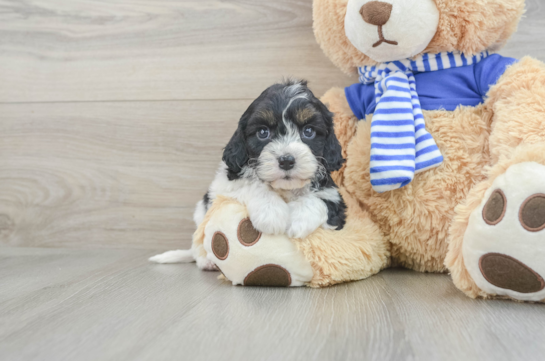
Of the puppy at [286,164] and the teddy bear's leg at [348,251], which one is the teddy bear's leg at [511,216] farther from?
the puppy at [286,164]

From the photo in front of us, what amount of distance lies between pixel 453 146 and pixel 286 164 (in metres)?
0.57

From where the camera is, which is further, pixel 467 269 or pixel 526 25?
pixel 526 25

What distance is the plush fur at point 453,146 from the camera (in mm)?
1207

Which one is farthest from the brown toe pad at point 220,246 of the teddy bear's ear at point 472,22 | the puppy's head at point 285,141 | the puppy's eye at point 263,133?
the teddy bear's ear at point 472,22

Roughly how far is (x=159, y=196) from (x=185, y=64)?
637 mm

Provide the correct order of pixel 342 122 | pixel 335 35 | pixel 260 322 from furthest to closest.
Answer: pixel 342 122, pixel 335 35, pixel 260 322

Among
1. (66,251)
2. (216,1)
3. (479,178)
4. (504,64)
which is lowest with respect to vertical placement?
(66,251)

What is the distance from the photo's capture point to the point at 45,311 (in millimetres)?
1141

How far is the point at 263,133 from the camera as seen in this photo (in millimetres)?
1299

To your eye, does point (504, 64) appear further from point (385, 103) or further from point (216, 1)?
point (216, 1)

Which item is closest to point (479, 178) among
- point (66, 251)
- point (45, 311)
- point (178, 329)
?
point (178, 329)

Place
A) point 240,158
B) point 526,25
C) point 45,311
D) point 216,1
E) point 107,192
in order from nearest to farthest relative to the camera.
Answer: point 45,311 < point 240,158 < point 526,25 < point 216,1 < point 107,192

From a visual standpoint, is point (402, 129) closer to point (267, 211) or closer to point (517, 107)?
point (517, 107)

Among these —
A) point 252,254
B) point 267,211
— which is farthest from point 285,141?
point 252,254
